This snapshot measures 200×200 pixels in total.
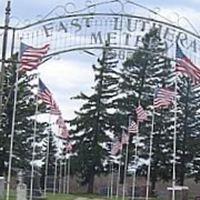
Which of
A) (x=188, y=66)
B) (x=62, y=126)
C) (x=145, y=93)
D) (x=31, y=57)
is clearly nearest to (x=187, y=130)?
(x=145, y=93)

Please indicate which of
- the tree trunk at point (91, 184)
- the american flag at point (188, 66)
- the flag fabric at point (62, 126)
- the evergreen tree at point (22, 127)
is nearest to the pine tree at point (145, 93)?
the tree trunk at point (91, 184)

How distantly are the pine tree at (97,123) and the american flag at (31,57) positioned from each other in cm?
4387

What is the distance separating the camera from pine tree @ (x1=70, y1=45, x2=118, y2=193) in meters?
62.3

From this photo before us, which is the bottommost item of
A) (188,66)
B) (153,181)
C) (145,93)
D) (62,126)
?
(153,181)

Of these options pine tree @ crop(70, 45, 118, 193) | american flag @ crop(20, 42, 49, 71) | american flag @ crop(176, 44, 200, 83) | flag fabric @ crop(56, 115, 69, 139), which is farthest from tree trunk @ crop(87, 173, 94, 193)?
american flag @ crop(20, 42, 49, 71)

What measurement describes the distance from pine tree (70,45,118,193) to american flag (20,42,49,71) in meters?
43.9

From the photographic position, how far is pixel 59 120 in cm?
4578

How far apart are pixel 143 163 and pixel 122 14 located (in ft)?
159

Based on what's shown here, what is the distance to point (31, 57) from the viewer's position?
17953 mm

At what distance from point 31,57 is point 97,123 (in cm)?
4511

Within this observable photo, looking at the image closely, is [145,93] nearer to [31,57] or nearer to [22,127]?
[22,127]

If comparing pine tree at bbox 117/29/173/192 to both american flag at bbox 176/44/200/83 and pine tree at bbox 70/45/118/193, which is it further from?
american flag at bbox 176/44/200/83

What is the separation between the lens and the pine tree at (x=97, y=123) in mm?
62344

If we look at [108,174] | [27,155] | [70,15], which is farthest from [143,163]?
[70,15]
